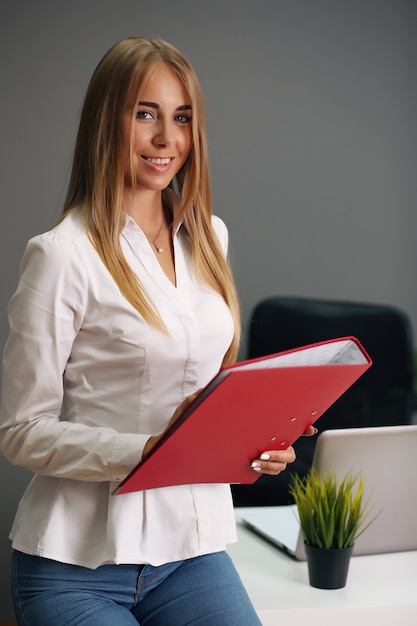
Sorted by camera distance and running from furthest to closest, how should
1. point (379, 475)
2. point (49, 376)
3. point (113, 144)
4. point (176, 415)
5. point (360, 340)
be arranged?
point (360, 340) → point (379, 475) → point (113, 144) → point (49, 376) → point (176, 415)

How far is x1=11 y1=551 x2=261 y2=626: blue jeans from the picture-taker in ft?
4.72

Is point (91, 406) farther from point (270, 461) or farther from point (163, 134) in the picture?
point (163, 134)

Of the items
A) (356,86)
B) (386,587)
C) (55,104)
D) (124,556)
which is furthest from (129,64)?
(356,86)

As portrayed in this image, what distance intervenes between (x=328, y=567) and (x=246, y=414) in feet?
1.92

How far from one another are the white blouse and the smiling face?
0.51ft

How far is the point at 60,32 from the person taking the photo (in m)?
3.29

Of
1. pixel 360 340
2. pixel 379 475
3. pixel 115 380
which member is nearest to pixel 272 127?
pixel 360 340

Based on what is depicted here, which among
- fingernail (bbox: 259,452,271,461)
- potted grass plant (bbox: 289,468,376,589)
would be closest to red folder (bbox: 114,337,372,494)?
fingernail (bbox: 259,452,271,461)

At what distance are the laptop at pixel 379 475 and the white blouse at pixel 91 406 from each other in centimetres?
36

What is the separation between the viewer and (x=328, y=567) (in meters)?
1.78

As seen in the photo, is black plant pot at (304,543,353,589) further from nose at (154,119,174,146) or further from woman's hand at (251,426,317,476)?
nose at (154,119,174,146)

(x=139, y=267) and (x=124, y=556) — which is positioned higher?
(x=139, y=267)

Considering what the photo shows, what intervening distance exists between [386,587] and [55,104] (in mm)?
2230

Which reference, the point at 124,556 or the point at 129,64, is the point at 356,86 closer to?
the point at 129,64
